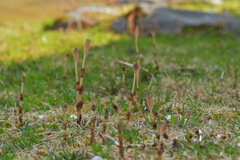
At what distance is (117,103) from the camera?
2.82 m

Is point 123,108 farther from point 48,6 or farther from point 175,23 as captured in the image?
point 48,6

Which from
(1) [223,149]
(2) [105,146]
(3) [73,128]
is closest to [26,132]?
(3) [73,128]

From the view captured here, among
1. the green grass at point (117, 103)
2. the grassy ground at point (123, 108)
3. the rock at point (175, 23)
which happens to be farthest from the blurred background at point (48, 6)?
the grassy ground at point (123, 108)

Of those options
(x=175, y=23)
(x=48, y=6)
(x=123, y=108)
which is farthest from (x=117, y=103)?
(x=48, y=6)

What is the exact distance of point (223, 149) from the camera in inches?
75.2

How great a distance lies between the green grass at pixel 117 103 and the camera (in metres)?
1.97

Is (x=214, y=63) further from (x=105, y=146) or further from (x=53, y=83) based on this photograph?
(x=105, y=146)

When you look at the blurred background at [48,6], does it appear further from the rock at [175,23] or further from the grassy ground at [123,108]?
the grassy ground at [123,108]

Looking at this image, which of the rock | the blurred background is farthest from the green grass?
the blurred background

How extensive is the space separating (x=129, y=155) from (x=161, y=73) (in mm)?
1963

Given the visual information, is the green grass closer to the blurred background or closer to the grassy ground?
the grassy ground

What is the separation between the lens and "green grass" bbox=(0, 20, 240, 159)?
1966 millimetres

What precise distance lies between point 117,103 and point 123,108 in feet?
0.67

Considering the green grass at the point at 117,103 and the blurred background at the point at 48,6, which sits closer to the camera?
the green grass at the point at 117,103
